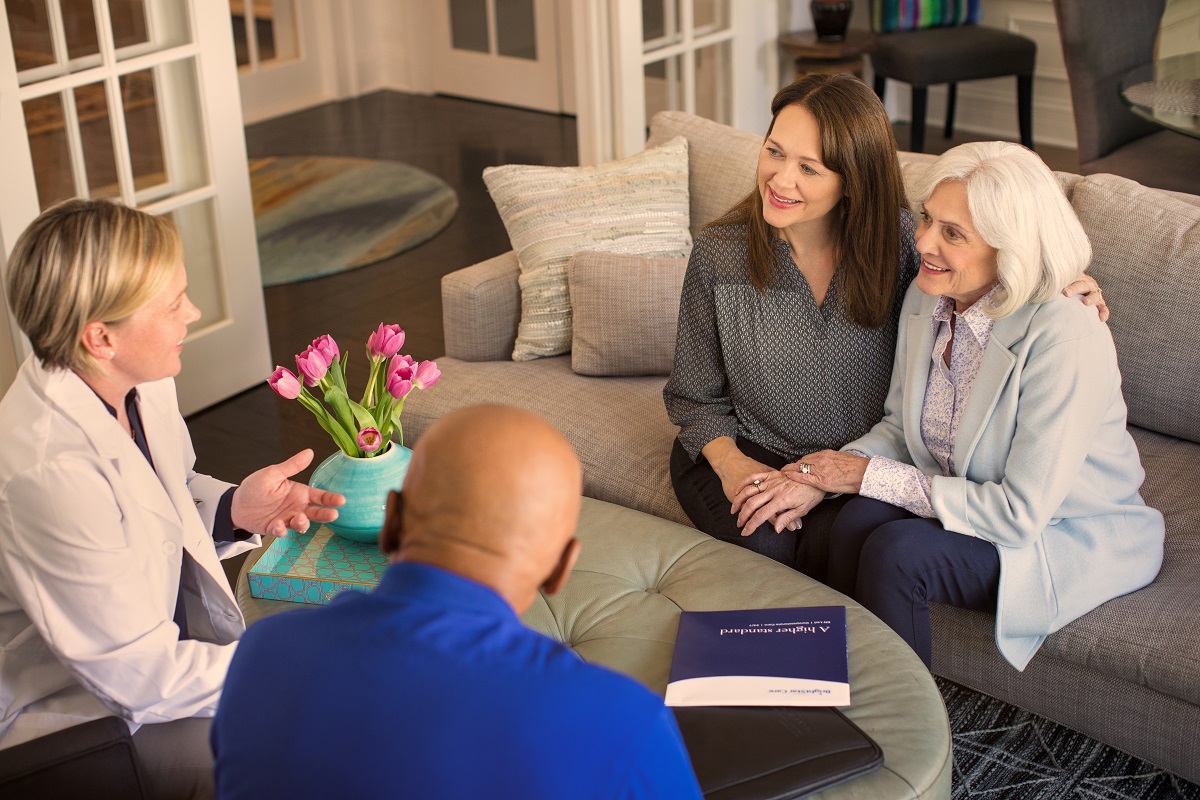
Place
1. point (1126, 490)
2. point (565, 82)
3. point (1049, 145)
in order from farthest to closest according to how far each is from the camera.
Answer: point (565, 82)
point (1049, 145)
point (1126, 490)

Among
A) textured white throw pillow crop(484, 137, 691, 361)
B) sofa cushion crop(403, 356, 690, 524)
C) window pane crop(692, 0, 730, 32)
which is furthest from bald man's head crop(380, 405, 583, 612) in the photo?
window pane crop(692, 0, 730, 32)

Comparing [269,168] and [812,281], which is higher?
[812,281]

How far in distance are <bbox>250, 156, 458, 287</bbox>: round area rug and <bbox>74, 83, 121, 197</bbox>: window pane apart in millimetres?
1208

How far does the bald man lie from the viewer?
37.7 inches

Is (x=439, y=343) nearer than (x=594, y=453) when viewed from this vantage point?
No

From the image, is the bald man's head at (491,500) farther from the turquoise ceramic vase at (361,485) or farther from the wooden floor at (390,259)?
the wooden floor at (390,259)

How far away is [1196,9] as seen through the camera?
13.9 ft

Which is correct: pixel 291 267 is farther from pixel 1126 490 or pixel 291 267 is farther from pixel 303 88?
→ pixel 1126 490

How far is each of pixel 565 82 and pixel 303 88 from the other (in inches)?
57.8

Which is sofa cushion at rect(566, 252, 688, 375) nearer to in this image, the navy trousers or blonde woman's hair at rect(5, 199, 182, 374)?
the navy trousers

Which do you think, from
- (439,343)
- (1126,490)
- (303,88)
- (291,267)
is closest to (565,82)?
(303,88)

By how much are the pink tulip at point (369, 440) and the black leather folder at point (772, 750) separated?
0.67 metres

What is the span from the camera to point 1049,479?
1956 millimetres

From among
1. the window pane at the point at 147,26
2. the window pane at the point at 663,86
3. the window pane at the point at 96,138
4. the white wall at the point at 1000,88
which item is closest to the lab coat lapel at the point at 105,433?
the window pane at the point at 96,138
